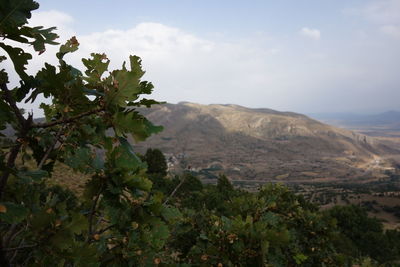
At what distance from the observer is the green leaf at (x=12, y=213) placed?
138 centimetres

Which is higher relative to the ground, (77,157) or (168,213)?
(77,157)

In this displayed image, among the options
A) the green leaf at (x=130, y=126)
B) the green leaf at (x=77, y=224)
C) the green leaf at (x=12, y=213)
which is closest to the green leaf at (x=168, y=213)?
the green leaf at (x=77, y=224)

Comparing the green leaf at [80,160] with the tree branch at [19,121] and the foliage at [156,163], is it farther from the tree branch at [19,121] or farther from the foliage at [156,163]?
the foliage at [156,163]

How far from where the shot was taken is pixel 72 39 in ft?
6.46

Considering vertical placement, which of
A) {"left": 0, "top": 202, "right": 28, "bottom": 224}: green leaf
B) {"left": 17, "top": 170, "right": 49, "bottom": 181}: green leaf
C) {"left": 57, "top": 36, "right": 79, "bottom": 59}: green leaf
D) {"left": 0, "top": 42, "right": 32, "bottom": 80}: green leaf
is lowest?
{"left": 0, "top": 202, "right": 28, "bottom": 224}: green leaf

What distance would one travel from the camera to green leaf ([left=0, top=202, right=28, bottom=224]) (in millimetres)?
1380

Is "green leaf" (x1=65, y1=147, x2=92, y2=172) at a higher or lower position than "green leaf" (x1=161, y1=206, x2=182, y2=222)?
higher

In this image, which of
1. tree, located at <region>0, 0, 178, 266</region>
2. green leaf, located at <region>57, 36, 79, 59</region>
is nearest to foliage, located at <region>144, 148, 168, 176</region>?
tree, located at <region>0, 0, 178, 266</region>

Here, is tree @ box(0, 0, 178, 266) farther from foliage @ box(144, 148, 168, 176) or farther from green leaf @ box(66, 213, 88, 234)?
foliage @ box(144, 148, 168, 176)

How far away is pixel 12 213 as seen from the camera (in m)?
1.41

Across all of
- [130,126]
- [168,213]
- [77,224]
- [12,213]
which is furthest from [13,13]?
[168,213]

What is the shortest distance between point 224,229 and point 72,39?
9.32 ft

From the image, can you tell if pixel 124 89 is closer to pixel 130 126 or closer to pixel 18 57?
pixel 130 126

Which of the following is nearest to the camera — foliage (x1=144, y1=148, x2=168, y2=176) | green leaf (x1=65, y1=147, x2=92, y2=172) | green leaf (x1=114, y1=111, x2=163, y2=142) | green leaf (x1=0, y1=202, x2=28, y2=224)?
green leaf (x1=0, y1=202, x2=28, y2=224)
